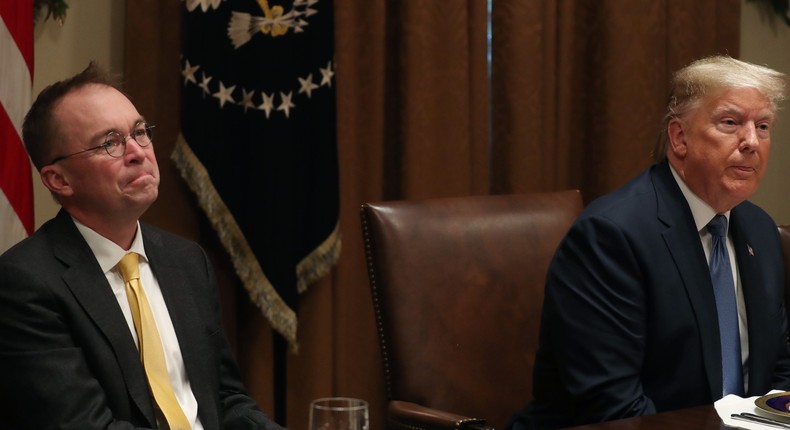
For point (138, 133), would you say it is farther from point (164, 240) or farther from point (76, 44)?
point (76, 44)

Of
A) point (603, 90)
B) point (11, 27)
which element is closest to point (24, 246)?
point (11, 27)

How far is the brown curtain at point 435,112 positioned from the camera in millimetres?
3623

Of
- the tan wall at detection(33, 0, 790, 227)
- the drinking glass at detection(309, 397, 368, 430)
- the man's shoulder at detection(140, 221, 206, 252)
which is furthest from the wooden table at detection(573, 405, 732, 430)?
the tan wall at detection(33, 0, 790, 227)

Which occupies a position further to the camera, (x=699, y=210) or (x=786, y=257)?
(x=786, y=257)

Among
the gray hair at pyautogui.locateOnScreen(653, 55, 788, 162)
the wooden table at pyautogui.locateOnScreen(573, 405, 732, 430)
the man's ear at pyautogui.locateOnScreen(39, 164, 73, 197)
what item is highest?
the gray hair at pyautogui.locateOnScreen(653, 55, 788, 162)

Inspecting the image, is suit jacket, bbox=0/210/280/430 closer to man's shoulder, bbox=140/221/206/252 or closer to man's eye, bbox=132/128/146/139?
man's shoulder, bbox=140/221/206/252

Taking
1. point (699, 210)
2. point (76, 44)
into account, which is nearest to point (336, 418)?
point (699, 210)

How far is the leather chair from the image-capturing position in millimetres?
2674

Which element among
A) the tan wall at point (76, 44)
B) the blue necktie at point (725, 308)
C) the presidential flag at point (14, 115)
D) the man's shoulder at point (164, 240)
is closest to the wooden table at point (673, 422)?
the blue necktie at point (725, 308)

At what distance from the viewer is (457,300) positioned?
2.76 m

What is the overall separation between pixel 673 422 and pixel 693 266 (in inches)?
23.9

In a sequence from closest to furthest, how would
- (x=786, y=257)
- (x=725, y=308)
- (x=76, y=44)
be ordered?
(x=725, y=308)
(x=786, y=257)
(x=76, y=44)

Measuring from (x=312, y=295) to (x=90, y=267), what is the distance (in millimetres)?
1654

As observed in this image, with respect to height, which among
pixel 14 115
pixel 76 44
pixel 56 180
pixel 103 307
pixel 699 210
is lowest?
pixel 103 307
